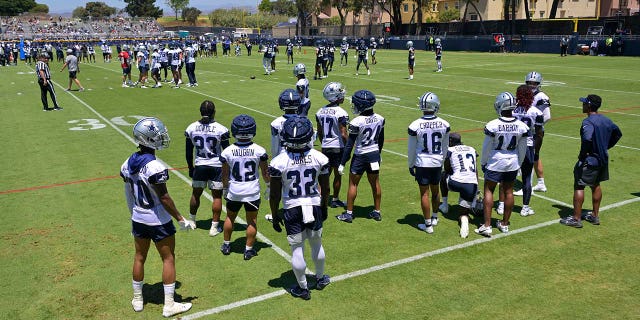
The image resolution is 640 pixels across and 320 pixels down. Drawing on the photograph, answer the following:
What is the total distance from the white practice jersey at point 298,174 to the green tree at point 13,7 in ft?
460

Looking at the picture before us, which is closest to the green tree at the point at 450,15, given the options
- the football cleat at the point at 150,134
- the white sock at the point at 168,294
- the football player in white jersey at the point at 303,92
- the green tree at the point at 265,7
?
the green tree at the point at 265,7

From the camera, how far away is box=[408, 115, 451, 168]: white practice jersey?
25.2ft

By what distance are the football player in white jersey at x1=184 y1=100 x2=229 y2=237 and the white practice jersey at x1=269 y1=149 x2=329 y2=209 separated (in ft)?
7.78

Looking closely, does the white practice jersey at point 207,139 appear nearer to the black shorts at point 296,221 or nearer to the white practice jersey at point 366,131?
the white practice jersey at point 366,131

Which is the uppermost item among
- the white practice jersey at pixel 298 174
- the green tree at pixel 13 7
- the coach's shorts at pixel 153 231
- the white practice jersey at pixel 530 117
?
the green tree at pixel 13 7

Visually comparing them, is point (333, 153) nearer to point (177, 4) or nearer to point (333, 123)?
point (333, 123)

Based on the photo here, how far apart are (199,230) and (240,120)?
251 centimetres

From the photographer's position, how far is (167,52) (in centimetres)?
2717

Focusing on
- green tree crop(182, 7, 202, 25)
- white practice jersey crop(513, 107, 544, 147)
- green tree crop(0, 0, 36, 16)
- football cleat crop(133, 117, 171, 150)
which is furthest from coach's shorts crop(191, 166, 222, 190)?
green tree crop(182, 7, 202, 25)

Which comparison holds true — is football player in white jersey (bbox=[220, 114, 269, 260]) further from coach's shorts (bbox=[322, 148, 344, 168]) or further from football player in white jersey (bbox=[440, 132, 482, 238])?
football player in white jersey (bbox=[440, 132, 482, 238])

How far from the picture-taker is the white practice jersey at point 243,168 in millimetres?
6801

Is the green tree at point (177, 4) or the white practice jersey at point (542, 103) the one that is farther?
the green tree at point (177, 4)

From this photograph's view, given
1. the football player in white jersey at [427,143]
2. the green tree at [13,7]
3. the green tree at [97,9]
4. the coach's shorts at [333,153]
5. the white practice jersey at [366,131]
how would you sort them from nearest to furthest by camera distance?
the football player in white jersey at [427,143], the white practice jersey at [366,131], the coach's shorts at [333,153], the green tree at [13,7], the green tree at [97,9]

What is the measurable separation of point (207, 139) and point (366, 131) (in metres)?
2.47
